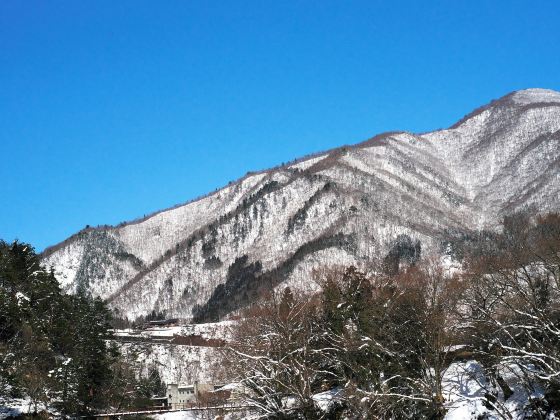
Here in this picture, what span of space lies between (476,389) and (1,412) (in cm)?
3103

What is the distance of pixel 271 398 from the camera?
32.6 m

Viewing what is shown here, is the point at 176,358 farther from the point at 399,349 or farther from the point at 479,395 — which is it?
the point at 479,395

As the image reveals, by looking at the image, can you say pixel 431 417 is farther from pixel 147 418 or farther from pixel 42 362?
pixel 147 418

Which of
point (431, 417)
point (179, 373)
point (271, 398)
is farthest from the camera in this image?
point (179, 373)

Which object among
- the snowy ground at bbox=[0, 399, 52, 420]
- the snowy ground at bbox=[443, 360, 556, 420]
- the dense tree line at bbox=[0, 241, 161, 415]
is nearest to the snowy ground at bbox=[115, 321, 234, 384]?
the dense tree line at bbox=[0, 241, 161, 415]

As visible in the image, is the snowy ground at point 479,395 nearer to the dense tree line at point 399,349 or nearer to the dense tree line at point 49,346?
the dense tree line at point 399,349

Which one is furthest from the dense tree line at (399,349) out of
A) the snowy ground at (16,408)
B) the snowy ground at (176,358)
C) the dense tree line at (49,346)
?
the snowy ground at (176,358)

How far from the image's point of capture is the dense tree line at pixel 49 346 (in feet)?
140

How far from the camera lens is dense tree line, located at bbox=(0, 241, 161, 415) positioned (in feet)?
140

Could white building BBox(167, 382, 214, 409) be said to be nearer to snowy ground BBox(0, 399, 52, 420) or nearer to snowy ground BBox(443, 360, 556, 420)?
snowy ground BBox(0, 399, 52, 420)

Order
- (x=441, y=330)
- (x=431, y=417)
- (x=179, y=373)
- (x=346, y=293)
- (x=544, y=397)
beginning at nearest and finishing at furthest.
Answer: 1. (x=544, y=397)
2. (x=431, y=417)
3. (x=441, y=330)
4. (x=346, y=293)
5. (x=179, y=373)

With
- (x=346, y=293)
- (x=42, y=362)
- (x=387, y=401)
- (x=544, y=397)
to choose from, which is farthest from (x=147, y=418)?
(x=544, y=397)

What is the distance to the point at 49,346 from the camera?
4603 centimetres

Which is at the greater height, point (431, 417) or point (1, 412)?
point (1, 412)
